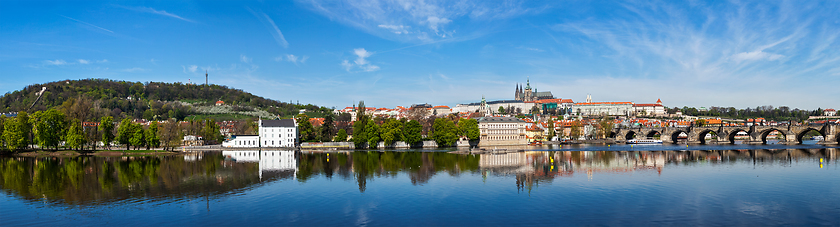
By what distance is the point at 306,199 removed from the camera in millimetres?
22312

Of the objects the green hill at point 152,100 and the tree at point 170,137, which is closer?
the tree at point 170,137

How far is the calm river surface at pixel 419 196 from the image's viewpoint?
18062mm

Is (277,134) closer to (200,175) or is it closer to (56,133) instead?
(56,133)

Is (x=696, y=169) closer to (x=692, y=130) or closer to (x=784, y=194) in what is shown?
(x=784, y=194)

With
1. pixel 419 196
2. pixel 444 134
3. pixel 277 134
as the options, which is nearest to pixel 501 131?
pixel 444 134

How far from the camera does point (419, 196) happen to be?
76.3ft

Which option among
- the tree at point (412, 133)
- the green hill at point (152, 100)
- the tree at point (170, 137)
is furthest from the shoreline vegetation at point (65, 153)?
the green hill at point (152, 100)

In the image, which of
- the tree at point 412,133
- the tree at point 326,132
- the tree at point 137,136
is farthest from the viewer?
the tree at point 326,132

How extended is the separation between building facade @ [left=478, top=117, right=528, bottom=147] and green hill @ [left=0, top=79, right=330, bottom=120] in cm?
7176

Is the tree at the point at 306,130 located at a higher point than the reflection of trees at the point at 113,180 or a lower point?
higher

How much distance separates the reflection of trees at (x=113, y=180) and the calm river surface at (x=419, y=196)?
90mm

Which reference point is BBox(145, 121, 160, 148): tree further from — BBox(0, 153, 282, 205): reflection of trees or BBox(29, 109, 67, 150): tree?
BBox(0, 153, 282, 205): reflection of trees

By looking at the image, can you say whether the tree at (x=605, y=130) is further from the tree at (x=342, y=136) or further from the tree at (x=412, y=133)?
the tree at (x=342, y=136)

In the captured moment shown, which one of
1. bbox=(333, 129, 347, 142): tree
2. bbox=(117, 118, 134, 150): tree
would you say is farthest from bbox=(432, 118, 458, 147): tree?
bbox=(117, 118, 134, 150): tree
